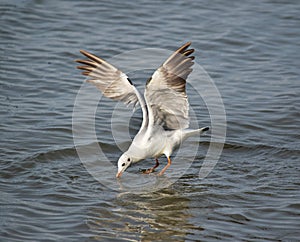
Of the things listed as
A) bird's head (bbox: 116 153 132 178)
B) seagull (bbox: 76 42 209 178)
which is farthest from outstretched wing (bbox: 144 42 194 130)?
bird's head (bbox: 116 153 132 178)

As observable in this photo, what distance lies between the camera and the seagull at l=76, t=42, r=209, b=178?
710cm

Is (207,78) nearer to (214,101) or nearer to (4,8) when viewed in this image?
(214,101)

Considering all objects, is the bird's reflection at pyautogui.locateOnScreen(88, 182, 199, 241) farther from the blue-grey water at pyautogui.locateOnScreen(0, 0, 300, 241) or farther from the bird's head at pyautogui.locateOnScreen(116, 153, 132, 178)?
the bird's head at pyautogui.locateOnScreen(116, 153, 132, 178)

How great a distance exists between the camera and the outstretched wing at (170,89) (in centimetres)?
705

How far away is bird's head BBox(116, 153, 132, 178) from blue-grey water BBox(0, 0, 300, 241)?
25cm

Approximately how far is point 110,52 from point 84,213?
5.50m

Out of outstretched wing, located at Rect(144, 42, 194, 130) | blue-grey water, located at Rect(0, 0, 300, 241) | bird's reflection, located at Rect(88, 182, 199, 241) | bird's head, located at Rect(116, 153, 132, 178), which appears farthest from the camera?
bird's head, located at Rect(116, 153, 132, 178)

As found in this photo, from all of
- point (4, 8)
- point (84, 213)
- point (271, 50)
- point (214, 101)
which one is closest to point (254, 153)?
point (214, 101)

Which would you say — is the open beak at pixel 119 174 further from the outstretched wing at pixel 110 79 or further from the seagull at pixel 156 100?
the outstretched wing at pixel 110 79

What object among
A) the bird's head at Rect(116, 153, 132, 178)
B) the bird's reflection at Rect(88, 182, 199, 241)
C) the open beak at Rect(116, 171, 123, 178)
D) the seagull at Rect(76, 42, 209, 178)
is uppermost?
the seagull at Rect(76, 42, 209, 178)

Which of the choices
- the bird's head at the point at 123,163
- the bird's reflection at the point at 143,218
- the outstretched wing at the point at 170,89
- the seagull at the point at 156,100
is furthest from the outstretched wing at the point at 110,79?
the bird's reflection at the point at 143,218

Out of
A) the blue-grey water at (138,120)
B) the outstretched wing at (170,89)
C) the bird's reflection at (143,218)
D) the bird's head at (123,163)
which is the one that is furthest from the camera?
the bird's head at (123,163)

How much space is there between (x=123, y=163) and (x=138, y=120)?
200cm

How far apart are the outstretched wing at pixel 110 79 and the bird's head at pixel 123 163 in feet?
1.31
